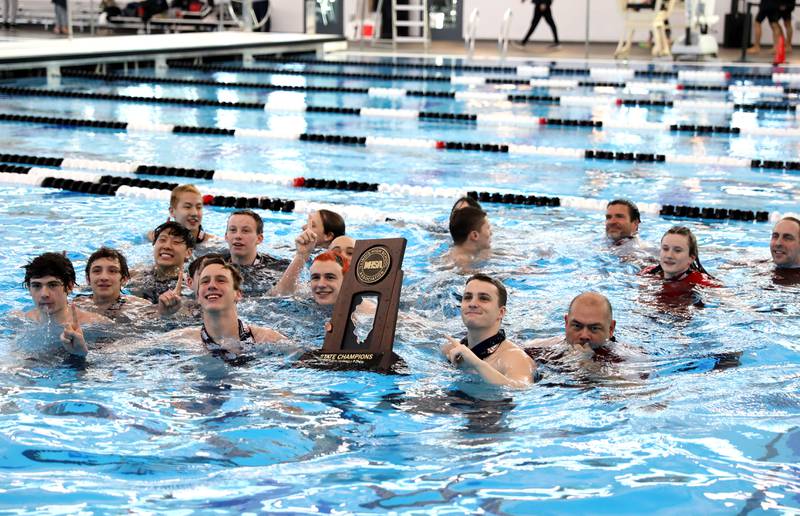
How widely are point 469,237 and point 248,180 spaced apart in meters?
2.90

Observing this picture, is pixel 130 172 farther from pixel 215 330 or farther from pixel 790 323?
pixel 790 323

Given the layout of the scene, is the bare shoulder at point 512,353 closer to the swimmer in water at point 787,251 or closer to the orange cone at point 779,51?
the swimmer in water at point 787,251

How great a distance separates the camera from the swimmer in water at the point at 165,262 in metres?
5.72

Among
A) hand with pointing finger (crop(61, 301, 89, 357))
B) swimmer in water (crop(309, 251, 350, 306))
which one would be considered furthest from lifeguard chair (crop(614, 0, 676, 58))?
hand with pointing finger (crop(61, 301, 89, 357))

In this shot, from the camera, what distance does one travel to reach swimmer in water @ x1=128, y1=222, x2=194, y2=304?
5719 mm

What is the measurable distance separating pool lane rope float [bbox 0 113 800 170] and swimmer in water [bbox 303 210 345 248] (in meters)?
4.47

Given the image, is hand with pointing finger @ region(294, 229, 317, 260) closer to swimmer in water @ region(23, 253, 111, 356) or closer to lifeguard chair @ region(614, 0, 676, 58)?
swimmer in water @ region(23, 253, 111, 356)

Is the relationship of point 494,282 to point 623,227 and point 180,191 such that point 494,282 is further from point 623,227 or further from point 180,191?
point 180,191

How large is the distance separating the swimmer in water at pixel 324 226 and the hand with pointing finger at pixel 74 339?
1.79 meters

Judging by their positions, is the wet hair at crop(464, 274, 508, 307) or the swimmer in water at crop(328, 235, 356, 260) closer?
the wet hair at crop(464, 274, 508, 307)

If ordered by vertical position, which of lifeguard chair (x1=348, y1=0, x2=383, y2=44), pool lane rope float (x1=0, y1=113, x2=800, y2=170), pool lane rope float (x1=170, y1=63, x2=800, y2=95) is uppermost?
lifeguard chair (x1=348, y1=0, x2=383, y2=44)

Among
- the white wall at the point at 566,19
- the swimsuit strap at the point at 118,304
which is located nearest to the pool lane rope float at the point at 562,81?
the white wall at the point at 566,19

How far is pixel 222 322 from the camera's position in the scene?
464 cm

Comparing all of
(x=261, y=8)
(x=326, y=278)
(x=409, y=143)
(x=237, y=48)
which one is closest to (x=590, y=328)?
(x=326, y=278)
